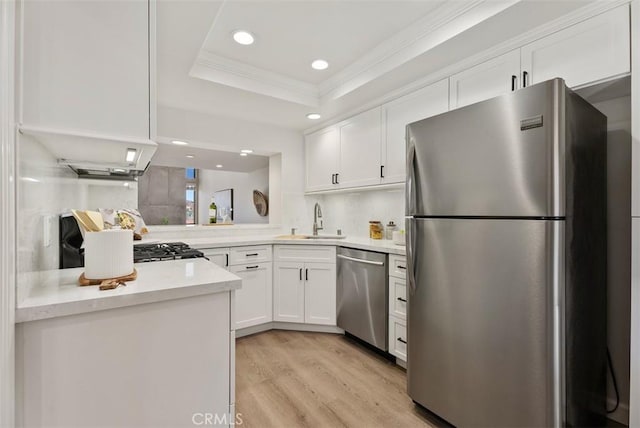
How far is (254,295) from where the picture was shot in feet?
9.53

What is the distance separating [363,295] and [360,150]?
1359 mm

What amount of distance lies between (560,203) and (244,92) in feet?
7.62

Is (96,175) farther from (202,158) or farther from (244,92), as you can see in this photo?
(202,158)

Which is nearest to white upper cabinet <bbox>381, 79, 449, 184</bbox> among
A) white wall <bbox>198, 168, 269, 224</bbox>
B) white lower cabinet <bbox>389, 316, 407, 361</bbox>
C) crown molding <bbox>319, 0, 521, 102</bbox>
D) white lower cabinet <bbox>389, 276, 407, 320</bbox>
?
crown molding <bbox>319, 0, 521, 102</bbox>

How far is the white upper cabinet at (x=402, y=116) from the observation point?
2.23 meters

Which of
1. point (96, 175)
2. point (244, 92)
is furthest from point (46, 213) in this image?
point (244, 92)

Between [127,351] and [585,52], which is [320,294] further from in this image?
[585,52]

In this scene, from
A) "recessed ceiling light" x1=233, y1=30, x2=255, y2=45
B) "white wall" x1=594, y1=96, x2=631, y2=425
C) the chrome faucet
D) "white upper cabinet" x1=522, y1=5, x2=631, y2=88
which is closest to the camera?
"white upper cabinet" x1=522, y1=5, x2=631, y2=88

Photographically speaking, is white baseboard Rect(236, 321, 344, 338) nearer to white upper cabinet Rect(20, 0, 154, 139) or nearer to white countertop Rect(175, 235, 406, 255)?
white countertop Rect(175, 235, 406, 255)

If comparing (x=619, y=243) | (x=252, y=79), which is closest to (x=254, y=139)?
(x=252, y=79)

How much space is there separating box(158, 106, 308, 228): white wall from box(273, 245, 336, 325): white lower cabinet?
74 cm

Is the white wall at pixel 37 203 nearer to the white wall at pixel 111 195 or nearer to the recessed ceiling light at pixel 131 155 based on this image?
the recessed ceiling light at pixel 131 155

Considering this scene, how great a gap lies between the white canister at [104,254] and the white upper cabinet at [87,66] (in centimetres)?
36

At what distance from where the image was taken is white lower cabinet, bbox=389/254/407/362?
7.38 feet
